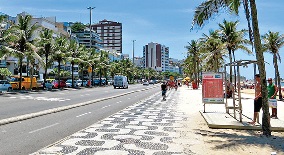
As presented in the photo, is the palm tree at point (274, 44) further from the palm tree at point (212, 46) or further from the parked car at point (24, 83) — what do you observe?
the parked car at point (24, 83)

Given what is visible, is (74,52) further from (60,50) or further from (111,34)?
(111,34)

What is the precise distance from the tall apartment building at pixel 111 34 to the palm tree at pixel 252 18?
592ft

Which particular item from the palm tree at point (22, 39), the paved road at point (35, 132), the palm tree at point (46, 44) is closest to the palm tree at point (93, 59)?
the palm tree at point (46, 44)

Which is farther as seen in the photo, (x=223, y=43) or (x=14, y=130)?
→ (x=223, y=43)

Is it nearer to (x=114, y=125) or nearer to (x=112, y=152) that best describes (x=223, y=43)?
(x=114, y=125)

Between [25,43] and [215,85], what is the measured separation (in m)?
29.4

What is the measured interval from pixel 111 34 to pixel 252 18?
18537 cm

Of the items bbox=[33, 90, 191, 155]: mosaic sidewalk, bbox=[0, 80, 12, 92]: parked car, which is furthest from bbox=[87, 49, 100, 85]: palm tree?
bbox=[33, 90, 191, 155]: mosaic sidewalk

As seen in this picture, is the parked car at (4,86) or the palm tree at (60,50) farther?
the palm tree at (60,50)

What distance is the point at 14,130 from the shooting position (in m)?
9.80

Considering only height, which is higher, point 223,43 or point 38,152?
point 223,43

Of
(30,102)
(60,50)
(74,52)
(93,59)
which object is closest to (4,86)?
(30,102)

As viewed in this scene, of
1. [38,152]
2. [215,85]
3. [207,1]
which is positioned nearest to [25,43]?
[215,85]

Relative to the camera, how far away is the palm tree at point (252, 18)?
9.31 meters
